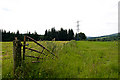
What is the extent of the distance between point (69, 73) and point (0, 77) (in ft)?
9.30

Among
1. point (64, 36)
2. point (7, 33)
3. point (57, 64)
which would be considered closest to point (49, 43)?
point (57, 64)

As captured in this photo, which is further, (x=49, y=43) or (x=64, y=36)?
(x=64, y=36)

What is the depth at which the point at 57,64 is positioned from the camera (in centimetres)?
418

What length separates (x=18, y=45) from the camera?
3.44 m

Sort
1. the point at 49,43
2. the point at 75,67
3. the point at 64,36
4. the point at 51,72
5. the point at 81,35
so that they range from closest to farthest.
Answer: the point at 51,72 < the point at 75,67 < the point at 49,43 < the point at 64,36 < the point at 81,35

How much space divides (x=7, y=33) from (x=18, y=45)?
194ft

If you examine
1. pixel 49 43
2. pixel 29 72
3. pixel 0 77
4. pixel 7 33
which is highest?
pixel 7 33

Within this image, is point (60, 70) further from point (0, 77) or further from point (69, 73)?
point (0, 77)

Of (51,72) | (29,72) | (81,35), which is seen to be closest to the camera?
(29,72)

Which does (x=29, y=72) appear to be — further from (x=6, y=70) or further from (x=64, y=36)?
(x=64, y=36)

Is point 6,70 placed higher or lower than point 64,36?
lower

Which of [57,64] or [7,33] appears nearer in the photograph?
[57,64]

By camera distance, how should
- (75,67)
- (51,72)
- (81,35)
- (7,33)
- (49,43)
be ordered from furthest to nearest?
1. (81,35)
2. (7,33)
3. (49,43)
4. (75,67)
5. (51,72)

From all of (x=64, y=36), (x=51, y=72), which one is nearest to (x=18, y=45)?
(x=51, y=72)
